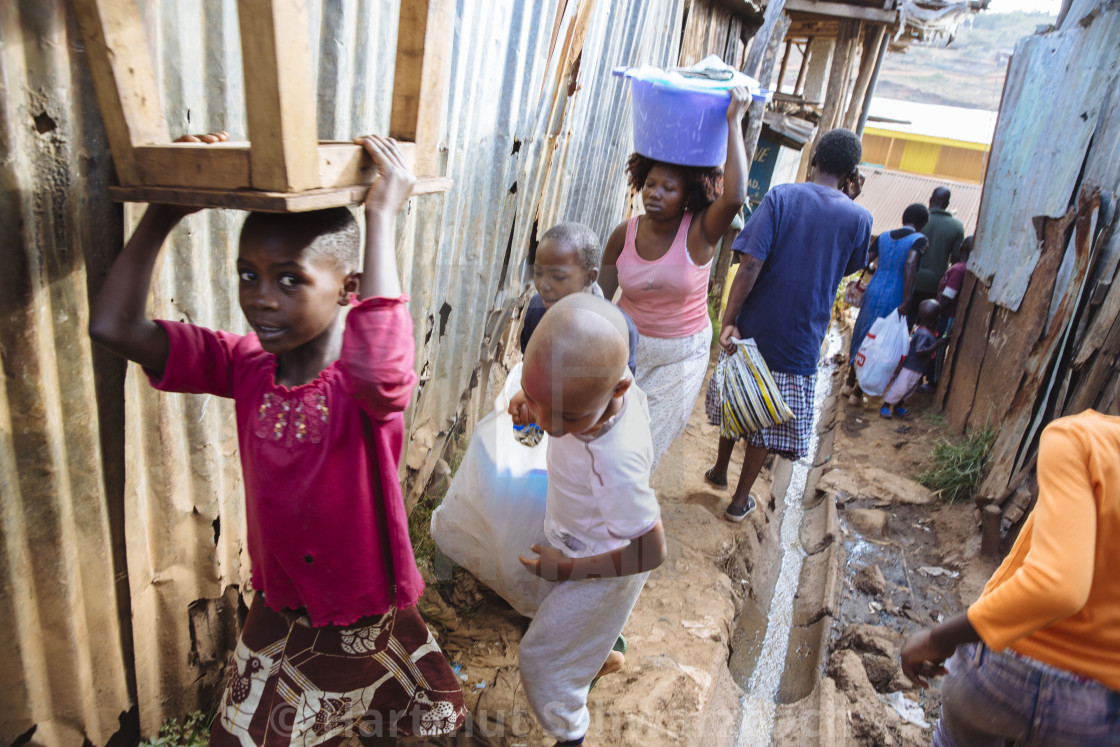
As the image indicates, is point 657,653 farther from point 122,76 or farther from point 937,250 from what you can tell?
point 937,250

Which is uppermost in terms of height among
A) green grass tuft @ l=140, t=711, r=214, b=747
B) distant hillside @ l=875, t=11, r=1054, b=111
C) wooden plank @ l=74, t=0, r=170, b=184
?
distant hillside @ l=875, t=11, r=1054, b=111

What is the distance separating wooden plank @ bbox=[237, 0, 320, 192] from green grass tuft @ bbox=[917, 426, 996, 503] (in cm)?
488

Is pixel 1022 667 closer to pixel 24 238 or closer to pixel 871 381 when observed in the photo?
pixel 24 238

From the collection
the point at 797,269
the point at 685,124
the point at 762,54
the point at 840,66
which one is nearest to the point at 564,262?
Answer: the point at 685,124

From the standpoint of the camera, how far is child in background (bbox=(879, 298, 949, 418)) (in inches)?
235

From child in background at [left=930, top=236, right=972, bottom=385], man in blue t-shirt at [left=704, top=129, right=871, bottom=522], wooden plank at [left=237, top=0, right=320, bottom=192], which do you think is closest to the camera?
wooden plank at [left=237, top=0, right=320, bottom=192]

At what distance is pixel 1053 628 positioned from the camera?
5.22ft

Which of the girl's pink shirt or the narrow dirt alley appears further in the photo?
the narrow dirt alley

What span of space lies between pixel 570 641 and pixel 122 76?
1655 millimetres

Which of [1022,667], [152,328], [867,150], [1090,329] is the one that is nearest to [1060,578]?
[1022,667]

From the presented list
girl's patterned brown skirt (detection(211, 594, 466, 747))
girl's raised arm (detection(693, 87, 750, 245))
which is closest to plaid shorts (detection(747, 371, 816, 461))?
girl's raised arm (detection(693, 87, 750, 245))

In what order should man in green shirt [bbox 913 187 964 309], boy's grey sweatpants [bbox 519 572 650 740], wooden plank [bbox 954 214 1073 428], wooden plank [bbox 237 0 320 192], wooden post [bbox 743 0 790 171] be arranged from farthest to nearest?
man in green shirt [bbox 913 187 964 309] < wooden post [bbox 743 0 790 171] < wooden plank [bbox 954 214 1073 428] < boy's grey sweatpants [bbox 519 572 650 740] < wooden plank [bbox 237 0 320 192]

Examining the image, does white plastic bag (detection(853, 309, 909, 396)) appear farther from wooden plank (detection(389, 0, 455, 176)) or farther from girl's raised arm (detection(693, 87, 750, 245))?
wooden plank (detection(389, 0, 455, 176))

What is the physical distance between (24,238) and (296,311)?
18.9 inches
